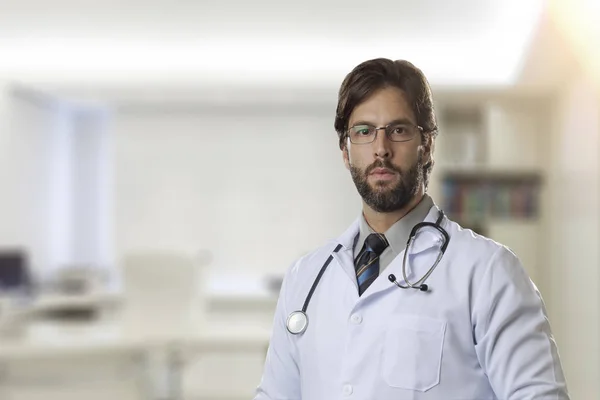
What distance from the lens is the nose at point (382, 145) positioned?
114 centimetres

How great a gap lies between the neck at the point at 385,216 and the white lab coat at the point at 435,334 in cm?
4

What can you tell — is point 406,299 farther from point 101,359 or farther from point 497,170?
point 497,170

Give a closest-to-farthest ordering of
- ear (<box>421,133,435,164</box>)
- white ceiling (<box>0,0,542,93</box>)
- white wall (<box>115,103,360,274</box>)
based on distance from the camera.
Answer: ear (<box>421,133,435,164</box>) → white ceiling (<box>0,0,542,93</box>) → white wall (<box>115,103,360,274</box>)

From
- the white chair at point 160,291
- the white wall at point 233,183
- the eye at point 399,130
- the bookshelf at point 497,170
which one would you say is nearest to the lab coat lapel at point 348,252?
the eye at point 399,130

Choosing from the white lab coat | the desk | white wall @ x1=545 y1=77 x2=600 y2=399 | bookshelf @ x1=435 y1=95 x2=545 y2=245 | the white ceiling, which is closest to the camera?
the white lab coat

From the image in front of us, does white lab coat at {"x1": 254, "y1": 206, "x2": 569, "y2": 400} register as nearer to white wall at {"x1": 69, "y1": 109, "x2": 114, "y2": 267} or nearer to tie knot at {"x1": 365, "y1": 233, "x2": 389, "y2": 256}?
tie knot at {"x1": 365, "y1": 233, "x2": 389, "y2": 256}

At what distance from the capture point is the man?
1079mm

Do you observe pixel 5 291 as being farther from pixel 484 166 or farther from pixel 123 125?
pixel 484 166

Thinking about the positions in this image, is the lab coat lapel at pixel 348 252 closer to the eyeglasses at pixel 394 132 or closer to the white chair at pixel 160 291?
the eyeglasses at pixel 394 132

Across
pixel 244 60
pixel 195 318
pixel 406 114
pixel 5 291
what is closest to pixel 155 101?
pixel 244 60

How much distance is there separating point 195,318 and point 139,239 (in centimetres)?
213

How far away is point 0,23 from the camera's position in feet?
17.9

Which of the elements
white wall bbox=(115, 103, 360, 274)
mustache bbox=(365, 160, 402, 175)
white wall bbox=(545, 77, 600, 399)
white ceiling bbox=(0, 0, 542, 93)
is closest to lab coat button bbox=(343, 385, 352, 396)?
mustache bbox=(365, 160, 402, 175)

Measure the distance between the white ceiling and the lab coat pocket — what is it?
380 cm
